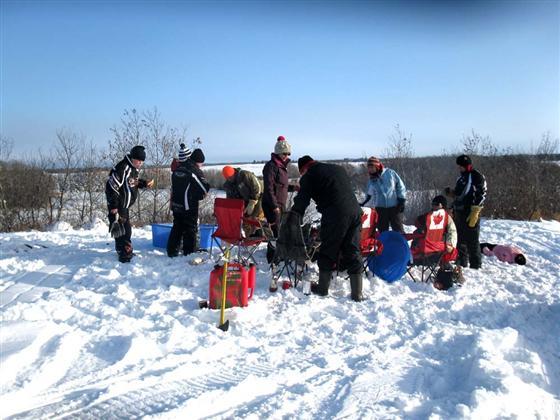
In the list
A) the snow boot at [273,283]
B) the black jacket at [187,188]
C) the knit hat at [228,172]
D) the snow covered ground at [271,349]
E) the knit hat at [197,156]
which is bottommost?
the snow covered ground at [271,349]

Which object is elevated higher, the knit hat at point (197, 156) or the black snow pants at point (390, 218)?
the knit hat at point (197, 156)

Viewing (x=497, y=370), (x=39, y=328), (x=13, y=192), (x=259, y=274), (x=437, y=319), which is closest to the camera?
(x=497, y=370)

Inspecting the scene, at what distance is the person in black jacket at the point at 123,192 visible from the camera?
5680mm

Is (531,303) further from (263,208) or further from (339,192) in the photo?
(263,208)

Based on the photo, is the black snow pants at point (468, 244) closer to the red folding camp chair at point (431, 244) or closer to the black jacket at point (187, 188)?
the red folding camp chair at point (431, 244)

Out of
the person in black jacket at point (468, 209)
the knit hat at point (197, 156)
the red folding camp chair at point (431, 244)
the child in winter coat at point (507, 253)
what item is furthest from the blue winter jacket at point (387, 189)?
the knit hat at point (197, 156)

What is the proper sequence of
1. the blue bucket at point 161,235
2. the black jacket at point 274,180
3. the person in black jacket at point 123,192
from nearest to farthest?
the black jacket at point 274,180, the person in black jacket at point 123,192, the blue bucket at point 161,235

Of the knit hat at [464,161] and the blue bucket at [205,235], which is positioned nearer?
the knit hat at [464,161]

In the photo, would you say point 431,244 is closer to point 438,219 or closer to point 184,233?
point 438,219

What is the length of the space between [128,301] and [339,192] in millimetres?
2533

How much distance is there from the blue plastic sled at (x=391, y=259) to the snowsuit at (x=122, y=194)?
3325mm

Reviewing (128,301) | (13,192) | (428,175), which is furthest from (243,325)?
(428,175)

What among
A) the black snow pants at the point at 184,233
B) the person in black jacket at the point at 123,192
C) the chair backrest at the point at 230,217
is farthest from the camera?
the black snow pants at the point at 184,233

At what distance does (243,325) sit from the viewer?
388 cm
